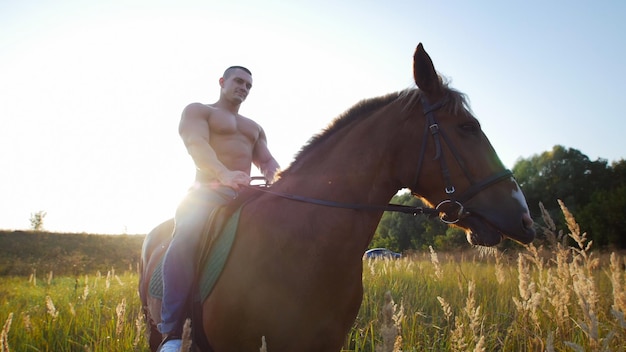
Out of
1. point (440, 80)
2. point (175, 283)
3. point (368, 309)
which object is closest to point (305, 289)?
point (175, 283)

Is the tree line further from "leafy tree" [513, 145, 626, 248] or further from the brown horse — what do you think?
the brown horse

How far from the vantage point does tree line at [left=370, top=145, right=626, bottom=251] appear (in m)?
32.8

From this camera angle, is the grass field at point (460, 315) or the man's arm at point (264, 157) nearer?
the grass field at point (460, 315)

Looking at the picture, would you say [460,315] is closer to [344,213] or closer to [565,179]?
[344,213]

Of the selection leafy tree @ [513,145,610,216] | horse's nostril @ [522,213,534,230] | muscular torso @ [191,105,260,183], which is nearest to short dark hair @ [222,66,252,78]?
muscular torso @ [191,105,260,183]

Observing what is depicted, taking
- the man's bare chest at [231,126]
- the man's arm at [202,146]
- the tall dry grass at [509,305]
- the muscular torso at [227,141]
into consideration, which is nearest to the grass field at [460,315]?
the tall dry grass at [509,305]

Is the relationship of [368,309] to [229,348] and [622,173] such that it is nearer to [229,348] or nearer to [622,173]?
[229,348]

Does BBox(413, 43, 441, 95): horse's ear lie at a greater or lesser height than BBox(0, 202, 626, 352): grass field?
greater

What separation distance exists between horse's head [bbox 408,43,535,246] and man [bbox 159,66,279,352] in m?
1.37

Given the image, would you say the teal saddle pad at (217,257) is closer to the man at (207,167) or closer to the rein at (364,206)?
the man at (207,167)

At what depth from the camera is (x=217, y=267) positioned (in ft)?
8.06

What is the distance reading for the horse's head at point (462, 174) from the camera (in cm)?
232

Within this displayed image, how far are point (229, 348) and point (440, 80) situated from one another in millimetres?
2391

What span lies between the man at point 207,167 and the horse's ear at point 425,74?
1.49 metres
